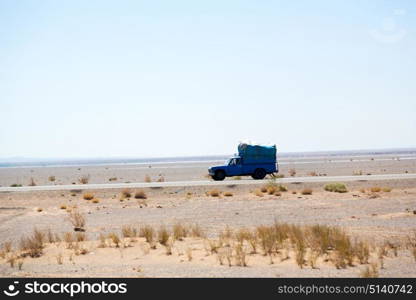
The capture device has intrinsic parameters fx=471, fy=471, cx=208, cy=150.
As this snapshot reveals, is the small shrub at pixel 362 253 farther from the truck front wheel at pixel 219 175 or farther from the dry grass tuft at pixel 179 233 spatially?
the truck front wheel at pixel 219 175

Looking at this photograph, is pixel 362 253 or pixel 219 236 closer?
pixel 362 253

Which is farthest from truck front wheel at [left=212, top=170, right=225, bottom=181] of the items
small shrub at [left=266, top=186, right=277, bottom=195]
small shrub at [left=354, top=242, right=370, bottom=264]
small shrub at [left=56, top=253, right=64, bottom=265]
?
small shrub at [left=354, top=242, right=370, bottom=264]

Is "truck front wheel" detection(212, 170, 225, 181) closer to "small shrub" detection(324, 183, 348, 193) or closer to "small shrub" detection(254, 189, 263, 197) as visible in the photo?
"small shrub" detection(254, 189, 263, 197)

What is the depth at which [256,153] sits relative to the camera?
3981cm

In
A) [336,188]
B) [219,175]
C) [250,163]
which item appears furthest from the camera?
[219,175]

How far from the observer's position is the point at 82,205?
27828 millimetres

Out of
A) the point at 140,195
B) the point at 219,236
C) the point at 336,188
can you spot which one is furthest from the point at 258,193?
the point at 219,236

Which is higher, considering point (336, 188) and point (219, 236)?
point (336, 188)

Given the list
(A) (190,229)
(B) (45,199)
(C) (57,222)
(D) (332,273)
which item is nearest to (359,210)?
(A) (190,229)

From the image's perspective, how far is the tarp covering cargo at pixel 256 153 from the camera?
39500 millimetres

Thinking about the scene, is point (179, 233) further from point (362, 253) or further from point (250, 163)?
point (250, 163)

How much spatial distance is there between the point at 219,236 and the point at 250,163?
2499 centimetres

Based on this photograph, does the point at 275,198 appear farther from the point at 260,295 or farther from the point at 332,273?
the point at 260,295

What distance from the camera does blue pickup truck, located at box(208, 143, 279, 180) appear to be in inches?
1556
